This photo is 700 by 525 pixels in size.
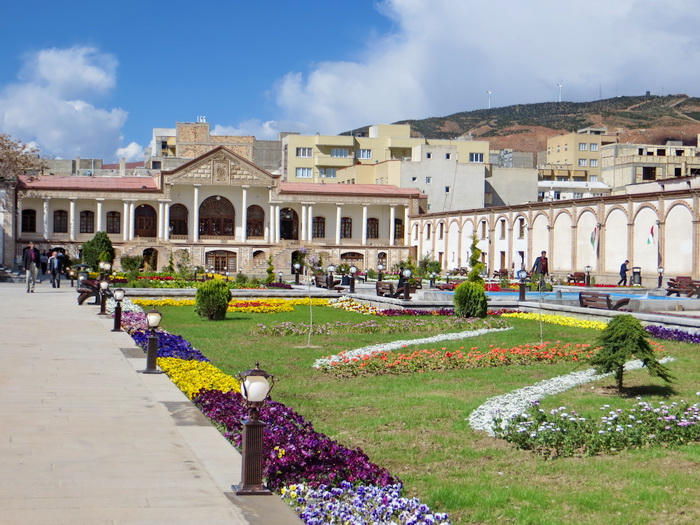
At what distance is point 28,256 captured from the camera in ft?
92.7

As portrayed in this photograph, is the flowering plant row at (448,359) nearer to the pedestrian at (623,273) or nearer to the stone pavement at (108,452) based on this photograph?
the stone pavement at (108,452)

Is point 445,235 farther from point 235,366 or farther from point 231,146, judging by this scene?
point 235,366

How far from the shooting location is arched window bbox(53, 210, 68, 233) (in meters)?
54.3

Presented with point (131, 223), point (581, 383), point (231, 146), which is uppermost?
point (231, 146)

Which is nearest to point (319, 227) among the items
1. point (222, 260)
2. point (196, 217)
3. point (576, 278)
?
point (222, 260)

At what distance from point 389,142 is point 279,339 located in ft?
196

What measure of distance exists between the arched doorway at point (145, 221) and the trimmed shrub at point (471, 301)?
39139 millimetres

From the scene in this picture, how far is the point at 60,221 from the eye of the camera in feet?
178

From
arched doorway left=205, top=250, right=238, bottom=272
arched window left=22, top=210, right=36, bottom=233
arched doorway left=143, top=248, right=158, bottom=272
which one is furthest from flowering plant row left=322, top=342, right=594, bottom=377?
arched window left=22, top=210, right=36, bottom=233

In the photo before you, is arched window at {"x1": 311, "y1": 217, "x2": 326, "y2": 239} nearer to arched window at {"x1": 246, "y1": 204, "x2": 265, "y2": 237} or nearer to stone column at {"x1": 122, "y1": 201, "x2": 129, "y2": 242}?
arched window at {"x1": 246, "y1": 204, "x2": 265, "y2": 237}

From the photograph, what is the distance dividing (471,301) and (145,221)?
39632 mm

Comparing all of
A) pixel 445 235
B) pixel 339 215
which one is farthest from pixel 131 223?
pixel 445 235

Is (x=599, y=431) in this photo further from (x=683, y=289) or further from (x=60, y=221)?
(x=60, y=221)

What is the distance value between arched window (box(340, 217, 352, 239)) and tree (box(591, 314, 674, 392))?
48.9 meters
